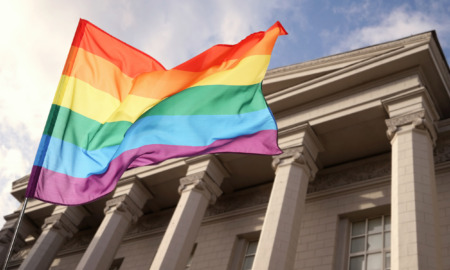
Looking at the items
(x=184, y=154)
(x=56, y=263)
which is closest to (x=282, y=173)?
(x=184, y=154)

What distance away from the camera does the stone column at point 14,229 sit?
22.1m

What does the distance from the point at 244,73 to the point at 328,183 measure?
733cm

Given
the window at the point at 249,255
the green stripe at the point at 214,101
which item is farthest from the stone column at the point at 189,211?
the green stripe at the point at 214,101

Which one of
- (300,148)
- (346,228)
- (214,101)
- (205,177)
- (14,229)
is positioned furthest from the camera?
(14,229)

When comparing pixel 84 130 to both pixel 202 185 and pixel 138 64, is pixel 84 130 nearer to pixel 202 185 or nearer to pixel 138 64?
pixel 138 64

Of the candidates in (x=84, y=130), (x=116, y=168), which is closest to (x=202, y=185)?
(x=84, y=130)

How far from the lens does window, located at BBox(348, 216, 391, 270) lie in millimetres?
13023

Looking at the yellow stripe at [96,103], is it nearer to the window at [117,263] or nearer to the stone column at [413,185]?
the stone column at [413,185]

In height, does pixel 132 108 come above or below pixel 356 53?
below

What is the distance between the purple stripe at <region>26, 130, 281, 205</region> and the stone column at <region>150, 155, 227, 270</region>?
16.4ft

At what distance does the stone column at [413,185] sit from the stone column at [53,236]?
14.1 metres

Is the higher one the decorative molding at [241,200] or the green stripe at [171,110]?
the decorative molding at [241,200]

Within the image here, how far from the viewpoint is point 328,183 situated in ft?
52.7

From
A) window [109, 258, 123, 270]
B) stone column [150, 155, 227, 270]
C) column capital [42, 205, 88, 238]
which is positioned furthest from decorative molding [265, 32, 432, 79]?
column capital [42, 205, 88, 238]
